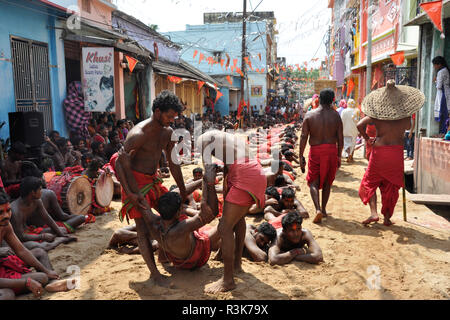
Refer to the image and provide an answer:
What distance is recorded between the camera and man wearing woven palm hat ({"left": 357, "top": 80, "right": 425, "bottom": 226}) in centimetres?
513

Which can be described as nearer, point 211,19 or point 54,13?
point 54,13

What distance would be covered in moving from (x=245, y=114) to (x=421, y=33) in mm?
17856

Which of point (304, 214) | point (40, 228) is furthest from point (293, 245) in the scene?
point (40, 228)

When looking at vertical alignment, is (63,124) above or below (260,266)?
above

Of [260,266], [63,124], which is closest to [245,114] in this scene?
[63,124]

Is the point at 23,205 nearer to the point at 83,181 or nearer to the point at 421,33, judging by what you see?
the point at 83,181

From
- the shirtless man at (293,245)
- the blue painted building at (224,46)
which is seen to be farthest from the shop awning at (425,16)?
the blue painted building at (224,46)

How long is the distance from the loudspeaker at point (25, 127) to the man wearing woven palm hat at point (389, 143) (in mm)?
5686

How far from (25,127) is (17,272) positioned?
414cm

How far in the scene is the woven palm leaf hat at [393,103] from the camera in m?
5.07

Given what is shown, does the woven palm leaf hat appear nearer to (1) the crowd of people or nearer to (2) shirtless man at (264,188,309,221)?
(1) the crowd of people

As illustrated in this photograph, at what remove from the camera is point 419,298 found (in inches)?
128

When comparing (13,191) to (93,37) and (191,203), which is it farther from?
(93,37)
